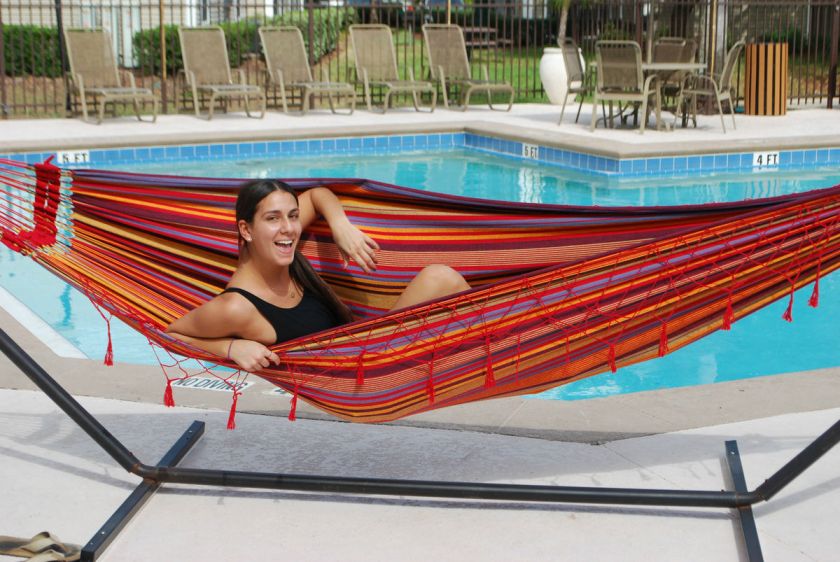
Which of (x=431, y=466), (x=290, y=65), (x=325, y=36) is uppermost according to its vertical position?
(x=325, y=36)

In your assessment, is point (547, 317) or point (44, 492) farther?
point (44, 492)

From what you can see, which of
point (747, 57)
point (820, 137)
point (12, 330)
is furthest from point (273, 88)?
point (12, 330)

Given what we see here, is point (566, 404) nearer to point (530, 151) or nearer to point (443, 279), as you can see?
point (443, 279)

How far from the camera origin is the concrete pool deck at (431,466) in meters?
2.40

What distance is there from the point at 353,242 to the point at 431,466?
59 cm

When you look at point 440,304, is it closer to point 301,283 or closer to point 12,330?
point 301,283

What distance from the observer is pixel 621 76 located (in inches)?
376

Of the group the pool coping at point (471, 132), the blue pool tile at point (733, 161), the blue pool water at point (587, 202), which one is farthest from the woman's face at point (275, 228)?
the blue pool tile at point (733, 161)

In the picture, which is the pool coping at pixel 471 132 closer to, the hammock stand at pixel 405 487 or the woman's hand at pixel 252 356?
the hammock stand at pixel 405 487

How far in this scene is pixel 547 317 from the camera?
7.79 feet

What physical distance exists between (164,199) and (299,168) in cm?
669

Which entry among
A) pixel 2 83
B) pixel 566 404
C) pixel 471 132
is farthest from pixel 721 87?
pixel 566 404

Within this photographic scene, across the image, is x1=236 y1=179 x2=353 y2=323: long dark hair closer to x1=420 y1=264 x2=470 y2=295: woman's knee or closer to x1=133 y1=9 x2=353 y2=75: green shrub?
x1=420 y1=264 x2=470 y2=295: woman's knee

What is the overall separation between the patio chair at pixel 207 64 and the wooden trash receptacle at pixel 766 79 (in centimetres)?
493
